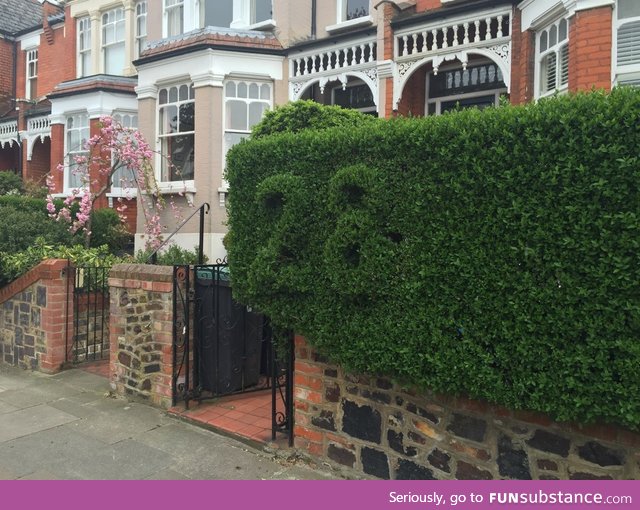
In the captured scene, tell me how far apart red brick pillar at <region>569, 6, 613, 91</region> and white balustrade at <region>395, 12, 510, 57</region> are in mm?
1943

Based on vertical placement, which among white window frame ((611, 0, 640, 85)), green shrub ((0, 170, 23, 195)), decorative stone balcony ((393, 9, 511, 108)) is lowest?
green shrub ((0, 170, 23, 195))

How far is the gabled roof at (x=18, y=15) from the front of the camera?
2035cm

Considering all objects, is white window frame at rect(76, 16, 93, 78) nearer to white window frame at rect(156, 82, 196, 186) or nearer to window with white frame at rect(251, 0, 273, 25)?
white window frame at rect(156, 82, 196, 186)

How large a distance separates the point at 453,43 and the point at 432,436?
753 centimetres

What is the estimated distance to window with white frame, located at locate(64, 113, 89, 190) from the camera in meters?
15.1

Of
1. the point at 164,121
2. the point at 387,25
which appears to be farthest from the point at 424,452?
the point at 164,121

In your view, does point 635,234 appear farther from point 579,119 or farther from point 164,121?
point 164,121

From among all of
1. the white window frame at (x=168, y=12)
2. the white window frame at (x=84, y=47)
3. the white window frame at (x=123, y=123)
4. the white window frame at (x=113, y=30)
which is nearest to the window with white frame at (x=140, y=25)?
the white window frame at (x=113, y=30)

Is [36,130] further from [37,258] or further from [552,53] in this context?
[552,53]

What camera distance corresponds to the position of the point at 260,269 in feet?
13.8

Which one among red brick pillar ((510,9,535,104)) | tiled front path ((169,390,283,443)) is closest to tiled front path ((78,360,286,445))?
tiled front path ((169,390,283,443))

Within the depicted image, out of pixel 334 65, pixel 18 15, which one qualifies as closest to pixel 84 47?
pixel 18 15

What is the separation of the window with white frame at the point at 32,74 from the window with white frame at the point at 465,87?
52.2 ft

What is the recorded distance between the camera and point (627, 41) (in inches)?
266
